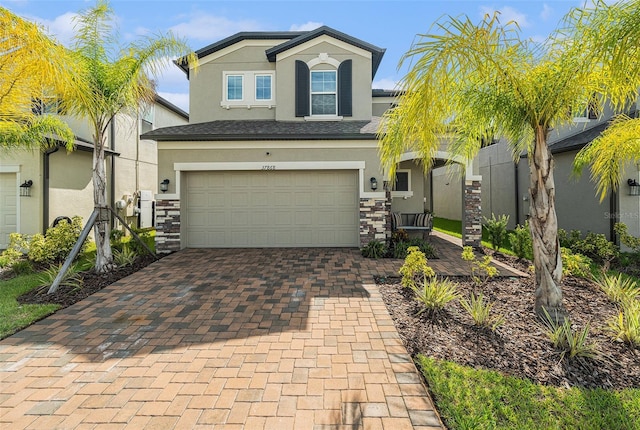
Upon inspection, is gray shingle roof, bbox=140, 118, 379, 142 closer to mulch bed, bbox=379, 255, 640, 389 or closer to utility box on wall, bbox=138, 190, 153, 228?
utility box on wall, bbox=138, 190, 153, 228

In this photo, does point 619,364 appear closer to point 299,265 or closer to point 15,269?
point 299,265

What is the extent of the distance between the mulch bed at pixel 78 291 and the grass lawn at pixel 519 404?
5.94m

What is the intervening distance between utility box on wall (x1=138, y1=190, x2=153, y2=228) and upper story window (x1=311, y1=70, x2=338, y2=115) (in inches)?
331

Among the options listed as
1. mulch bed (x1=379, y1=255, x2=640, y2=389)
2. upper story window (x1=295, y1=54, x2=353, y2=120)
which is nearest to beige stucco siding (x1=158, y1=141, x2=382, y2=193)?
upper story window (x1=295, y1=54, x2=353, y2=120)

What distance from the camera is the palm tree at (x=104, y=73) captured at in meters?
6.89

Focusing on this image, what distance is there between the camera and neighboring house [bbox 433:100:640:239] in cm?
982

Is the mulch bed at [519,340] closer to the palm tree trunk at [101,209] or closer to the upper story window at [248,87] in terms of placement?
the palm tree trunk at [101,209]

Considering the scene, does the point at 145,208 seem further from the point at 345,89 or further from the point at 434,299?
the point at 434,299

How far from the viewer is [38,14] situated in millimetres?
5695

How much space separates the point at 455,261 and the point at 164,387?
7437mm

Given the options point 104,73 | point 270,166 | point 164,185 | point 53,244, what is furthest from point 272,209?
point 53,244

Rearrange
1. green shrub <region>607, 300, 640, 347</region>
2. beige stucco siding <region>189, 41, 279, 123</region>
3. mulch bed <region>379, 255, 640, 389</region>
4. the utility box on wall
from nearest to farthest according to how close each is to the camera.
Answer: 1. mulch bed <region>379, 255, 640, 389</region>
2. green shrub <region>607, 300, 640, 347</region>
3. beige stucco siding <region>189, 41, 279, 123</region>
4. the utility box on wall

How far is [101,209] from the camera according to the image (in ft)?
24.4

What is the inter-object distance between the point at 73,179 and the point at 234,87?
6498mm
